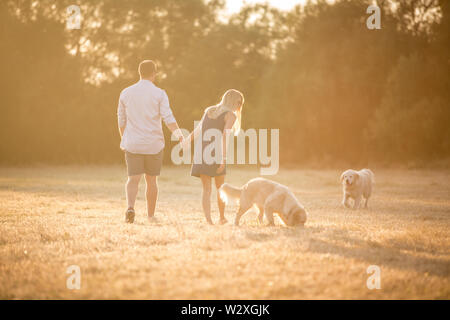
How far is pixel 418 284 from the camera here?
11.4ft

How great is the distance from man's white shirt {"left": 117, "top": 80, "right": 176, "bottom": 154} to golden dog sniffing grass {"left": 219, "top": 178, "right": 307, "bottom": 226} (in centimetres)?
119

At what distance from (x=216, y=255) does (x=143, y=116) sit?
2.71m

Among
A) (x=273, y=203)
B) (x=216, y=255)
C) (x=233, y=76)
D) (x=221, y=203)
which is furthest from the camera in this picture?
(x=233, y=76)

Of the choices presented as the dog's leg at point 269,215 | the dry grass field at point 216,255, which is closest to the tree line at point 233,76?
the dry grass field at point 216,255

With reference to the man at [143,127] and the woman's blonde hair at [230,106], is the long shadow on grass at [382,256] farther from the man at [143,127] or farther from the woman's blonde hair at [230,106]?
the man at [143,127]

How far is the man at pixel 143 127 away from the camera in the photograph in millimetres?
6344

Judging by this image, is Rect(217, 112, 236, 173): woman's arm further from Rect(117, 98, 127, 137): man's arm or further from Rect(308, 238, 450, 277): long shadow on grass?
Rect(308, 238, 450, 277): long shadow on grass

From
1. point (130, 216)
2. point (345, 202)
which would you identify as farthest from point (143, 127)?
point (345, 202)

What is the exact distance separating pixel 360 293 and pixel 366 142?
20770 mm

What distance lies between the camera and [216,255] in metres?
4.30

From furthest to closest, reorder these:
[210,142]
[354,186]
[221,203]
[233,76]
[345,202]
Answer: [233,76]
[345,202]
[354,186]
[221,203]
[210,142]

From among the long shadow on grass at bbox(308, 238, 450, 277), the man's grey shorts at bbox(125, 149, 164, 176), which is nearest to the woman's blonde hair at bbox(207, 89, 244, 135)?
the man's grey shorts at bbox(125, 149, 164, 176)

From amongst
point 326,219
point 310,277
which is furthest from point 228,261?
point 326,219

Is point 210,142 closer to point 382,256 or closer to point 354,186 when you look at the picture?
point 382,256
